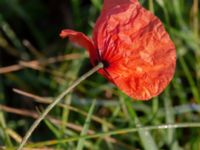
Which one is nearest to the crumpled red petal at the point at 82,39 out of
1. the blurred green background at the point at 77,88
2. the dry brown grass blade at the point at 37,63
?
the blurred green background at the point at 77,88

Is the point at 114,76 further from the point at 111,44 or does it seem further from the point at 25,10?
the point at 25,10

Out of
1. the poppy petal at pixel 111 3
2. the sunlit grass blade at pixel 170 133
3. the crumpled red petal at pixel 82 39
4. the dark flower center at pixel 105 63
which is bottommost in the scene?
the sunlit grass blade at pixel 170 133

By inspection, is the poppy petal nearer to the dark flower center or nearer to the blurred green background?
the dark flower center

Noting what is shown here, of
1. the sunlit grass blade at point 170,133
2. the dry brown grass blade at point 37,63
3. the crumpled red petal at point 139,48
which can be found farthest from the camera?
the dry brown grass blade at point 37,63

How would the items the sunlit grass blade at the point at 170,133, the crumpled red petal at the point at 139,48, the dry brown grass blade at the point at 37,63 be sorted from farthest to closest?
1. the dry brown grass blade at the point at 37,63
2. the sunlit grass blade at the point at 170,133
3. the crumpled red petal at the point at 139,48

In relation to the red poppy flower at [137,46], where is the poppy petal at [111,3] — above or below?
above

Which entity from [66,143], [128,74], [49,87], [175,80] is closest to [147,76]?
[128,74]

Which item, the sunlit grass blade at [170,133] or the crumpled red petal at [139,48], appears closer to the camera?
the crumpled red petal at [139,48]

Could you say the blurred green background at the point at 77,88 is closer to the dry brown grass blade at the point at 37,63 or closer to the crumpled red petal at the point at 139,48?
the dry brown grass blade at the point at 37,63

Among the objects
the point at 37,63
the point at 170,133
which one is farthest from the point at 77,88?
the point at 170,133
